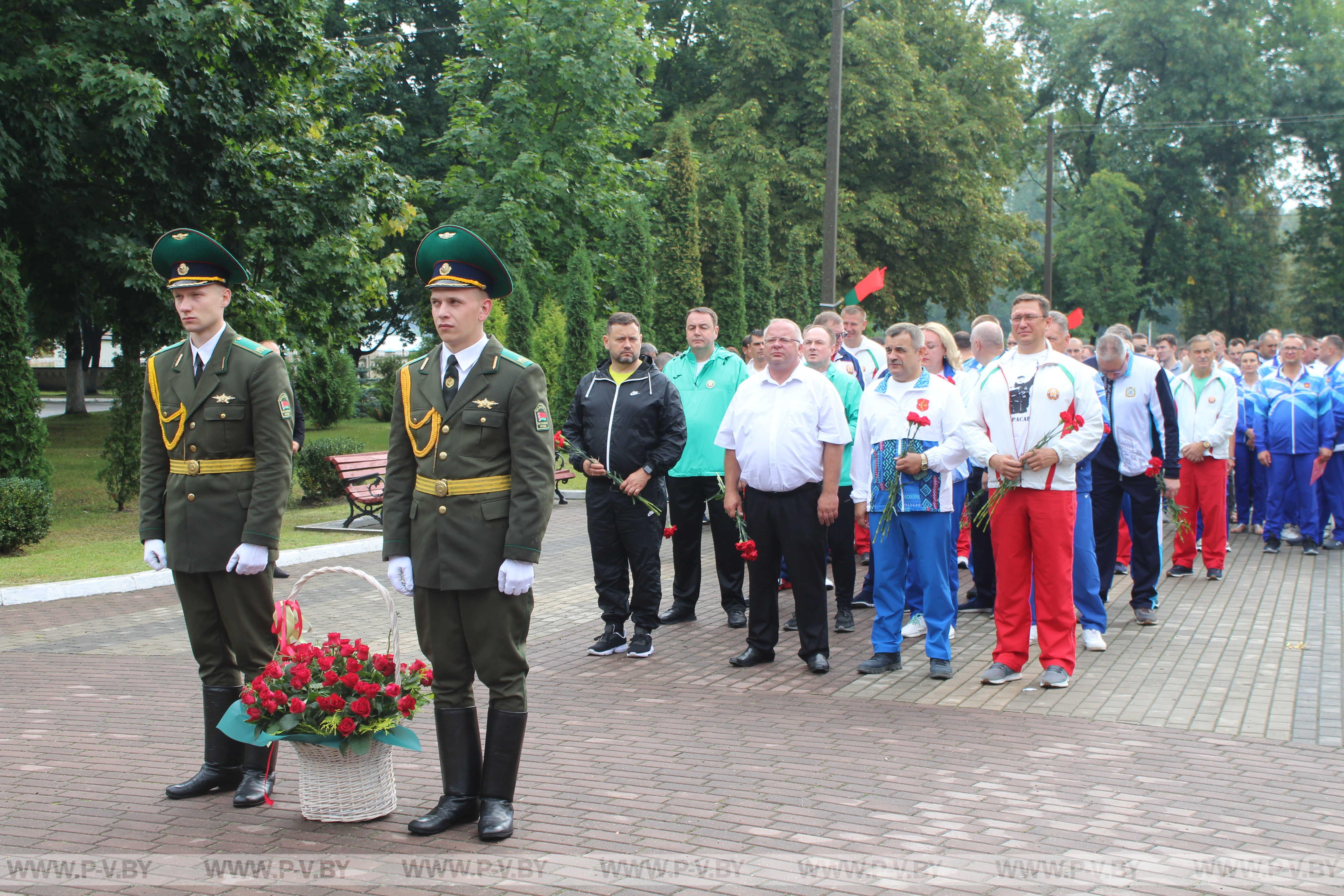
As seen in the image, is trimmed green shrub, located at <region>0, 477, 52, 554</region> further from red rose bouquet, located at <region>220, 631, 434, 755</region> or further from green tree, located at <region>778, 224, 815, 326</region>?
green tree, located at <region>778, 224, 815, 326</region>

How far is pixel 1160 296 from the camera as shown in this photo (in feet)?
161

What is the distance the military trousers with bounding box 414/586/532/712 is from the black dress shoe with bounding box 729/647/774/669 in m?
3.09

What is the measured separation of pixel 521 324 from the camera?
24984 mm

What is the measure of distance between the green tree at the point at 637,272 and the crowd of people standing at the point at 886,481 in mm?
13483

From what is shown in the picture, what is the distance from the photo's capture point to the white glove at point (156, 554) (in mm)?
5105

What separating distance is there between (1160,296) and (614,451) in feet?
152

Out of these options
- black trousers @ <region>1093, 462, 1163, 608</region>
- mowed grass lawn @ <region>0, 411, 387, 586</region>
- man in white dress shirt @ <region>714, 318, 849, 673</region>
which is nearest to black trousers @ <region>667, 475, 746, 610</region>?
man in white dress shirt @ <region>714, 318, 849, 673</region>

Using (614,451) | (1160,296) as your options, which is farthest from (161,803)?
(1160,296)

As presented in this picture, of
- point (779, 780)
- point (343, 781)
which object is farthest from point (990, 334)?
point (343, 781)

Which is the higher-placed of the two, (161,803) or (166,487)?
(166,487)

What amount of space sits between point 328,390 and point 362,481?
2193 cm

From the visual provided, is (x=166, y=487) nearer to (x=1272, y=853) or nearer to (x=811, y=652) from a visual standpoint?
(x=811, y=652)

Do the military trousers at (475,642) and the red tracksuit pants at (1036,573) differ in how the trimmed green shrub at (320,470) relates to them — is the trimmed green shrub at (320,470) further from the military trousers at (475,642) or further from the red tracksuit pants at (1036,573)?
the military trousers at (475,642)

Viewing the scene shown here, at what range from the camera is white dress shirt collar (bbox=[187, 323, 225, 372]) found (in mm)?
5215
